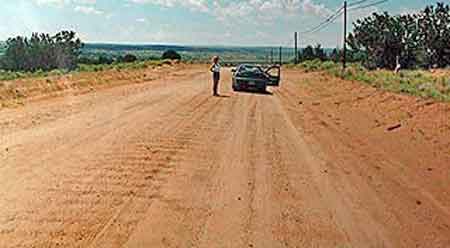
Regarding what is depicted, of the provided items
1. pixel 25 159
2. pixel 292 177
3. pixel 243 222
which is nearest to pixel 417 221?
pixel 243 222

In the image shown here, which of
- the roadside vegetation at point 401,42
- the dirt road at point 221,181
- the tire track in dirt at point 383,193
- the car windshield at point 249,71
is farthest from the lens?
the roadside vegetation at point 401,42

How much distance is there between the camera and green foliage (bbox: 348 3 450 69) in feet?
277

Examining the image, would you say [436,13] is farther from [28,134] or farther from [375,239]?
[375,239]

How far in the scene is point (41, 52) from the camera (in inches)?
4870

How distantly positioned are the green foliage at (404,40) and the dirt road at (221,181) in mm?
68672

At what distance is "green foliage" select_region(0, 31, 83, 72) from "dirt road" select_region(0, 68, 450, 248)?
103283 mm

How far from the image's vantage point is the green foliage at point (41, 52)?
389 feet

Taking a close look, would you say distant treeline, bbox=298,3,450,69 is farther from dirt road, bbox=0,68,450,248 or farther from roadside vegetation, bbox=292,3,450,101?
dirt road, bbox=0,68,450,248

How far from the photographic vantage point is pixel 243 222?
7969mm

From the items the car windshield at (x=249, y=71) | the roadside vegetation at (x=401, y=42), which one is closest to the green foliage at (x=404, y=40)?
the roadside vegetation at (x=401, y=42)

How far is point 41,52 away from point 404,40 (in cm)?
6526

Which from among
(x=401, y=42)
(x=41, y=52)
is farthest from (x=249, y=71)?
(x=41, y=52)

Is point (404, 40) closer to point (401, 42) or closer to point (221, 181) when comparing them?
point (401, 42)

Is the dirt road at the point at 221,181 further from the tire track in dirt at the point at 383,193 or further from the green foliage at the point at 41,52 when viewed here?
the green foliage at the point at 41,52
